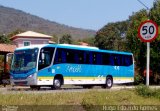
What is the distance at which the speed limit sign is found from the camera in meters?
15.3

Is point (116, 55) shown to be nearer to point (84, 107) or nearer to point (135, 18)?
point (135, 18)

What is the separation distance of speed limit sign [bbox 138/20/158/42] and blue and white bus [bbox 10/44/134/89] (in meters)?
10.8

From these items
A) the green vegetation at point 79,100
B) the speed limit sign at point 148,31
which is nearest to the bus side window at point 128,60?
the speed limit sign at point 148,31

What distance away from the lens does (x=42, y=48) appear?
25.6 meters

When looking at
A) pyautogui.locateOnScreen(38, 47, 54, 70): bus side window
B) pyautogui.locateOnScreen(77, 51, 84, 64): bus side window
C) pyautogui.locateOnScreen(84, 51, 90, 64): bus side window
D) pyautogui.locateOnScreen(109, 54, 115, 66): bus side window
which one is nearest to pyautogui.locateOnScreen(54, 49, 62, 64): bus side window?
pyautogui.locateOnScreen(38, 47, 54, 70): bus side window

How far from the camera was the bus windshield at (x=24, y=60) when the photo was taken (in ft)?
83.9

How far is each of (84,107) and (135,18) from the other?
3800 centimetres

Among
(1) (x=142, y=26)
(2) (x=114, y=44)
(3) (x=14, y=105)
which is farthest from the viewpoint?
(2) (x=114, y=44)

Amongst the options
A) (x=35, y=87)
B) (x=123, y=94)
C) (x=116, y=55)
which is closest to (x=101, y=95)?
(x=123, y=94)

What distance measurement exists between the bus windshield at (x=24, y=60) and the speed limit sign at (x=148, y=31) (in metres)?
10.9

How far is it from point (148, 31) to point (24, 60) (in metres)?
12.2

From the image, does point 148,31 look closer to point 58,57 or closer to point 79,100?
point 79,100

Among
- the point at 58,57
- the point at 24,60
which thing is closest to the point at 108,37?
the point at 58,57

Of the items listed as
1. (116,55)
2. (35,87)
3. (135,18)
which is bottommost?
(35,87)
